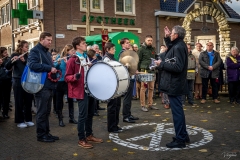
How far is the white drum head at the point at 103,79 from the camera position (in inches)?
208

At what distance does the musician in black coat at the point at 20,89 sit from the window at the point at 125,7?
15.2 m

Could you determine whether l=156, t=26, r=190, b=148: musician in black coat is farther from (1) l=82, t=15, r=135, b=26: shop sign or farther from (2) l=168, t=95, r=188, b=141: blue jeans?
(1) l=82, t=15, r=135, b=26: shop sign

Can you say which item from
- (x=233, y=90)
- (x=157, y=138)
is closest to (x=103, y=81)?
(x=157, y=138)

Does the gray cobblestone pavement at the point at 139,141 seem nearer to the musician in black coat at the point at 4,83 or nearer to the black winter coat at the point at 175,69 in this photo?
the musician in black coat at the point at 4,83

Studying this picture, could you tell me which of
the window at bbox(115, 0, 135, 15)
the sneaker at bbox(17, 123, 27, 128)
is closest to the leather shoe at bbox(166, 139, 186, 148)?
the sneaker at bbox(17, 123, 27, 128)

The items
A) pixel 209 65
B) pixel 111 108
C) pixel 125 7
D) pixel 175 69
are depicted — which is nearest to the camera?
pixel 175 69

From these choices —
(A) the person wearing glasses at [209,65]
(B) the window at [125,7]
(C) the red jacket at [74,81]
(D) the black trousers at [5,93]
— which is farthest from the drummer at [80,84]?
(B) the window at [125,7]

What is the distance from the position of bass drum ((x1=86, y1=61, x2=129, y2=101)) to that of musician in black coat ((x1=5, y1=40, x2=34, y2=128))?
274cm

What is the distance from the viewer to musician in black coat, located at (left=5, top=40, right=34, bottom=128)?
24.1ft

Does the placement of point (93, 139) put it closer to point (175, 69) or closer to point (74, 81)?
point (74, 81)

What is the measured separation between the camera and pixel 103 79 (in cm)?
528

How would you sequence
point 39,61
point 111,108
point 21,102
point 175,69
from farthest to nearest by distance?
1. point 21,102
2. point 111,108
3. point 39,61
4. point 175,69

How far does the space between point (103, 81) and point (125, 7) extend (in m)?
18.0

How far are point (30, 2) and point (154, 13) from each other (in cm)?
923
